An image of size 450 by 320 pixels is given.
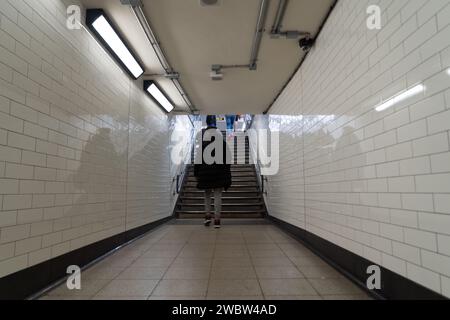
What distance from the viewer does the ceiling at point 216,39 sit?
9.93 feet

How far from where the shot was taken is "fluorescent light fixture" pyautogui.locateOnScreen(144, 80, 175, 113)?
496 centimetres

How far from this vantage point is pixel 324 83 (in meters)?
3.26

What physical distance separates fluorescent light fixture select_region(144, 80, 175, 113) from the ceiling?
13 cm

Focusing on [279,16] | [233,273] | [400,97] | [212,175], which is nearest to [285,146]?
[212,175]

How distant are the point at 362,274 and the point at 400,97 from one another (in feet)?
4.58

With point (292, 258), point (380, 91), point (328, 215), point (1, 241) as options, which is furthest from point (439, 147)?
point (1, 241)

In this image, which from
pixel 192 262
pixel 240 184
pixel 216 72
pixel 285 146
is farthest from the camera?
pixel 240 184

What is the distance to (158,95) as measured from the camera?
5.48 m

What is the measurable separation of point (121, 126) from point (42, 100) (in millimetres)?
1699

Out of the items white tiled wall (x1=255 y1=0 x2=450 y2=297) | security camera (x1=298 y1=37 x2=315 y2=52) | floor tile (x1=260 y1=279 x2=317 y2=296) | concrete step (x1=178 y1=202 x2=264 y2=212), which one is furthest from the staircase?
floor tile (x1=260 y1=279 x2=317 y2=296)

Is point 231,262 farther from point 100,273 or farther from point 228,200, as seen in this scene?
point 228,200

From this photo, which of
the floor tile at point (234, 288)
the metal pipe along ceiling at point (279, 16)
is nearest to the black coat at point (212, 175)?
the metal pipe along ceiling at point (279, 16)

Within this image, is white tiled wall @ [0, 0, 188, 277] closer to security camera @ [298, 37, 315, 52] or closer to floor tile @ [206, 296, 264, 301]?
floor tile @ [206, 296, 264, 301]

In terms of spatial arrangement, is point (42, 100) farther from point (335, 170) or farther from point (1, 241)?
point (335, 170)
